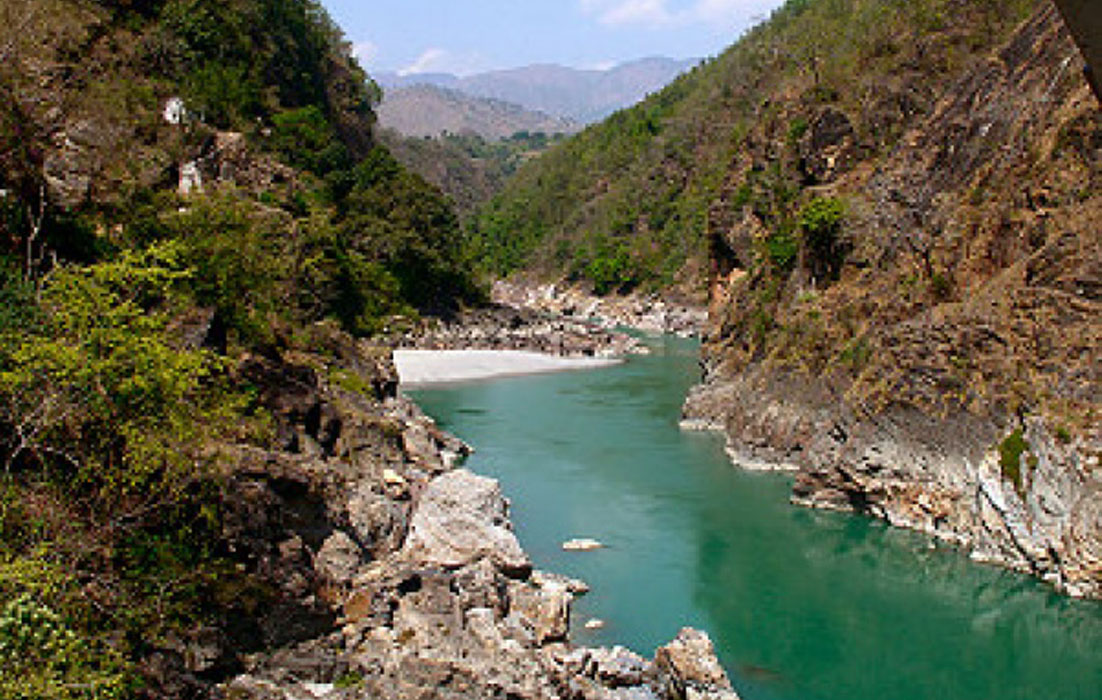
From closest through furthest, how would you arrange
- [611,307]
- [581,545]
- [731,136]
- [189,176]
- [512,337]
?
[581,545] < [189,176] < [512,337] < [731,136] < [611,307]

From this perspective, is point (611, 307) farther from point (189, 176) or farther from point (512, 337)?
point (189, 176)

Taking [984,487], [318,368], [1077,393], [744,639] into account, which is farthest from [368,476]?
[1077,393]

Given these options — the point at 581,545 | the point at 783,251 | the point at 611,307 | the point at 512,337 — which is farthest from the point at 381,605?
the point at 611,307

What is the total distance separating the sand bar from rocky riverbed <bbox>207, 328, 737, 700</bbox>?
1085 inches

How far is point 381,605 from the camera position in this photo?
49.1ft

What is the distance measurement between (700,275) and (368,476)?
6073 cm

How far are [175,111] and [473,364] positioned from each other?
20.8 metres

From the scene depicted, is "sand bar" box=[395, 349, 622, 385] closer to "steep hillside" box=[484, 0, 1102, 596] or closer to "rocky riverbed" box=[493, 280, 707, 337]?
"steep hillside" box=[484, 0, 1102, 596]

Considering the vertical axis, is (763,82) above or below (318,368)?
above

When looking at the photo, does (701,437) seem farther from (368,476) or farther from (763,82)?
(763,82)

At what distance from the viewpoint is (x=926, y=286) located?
26297 millimetres

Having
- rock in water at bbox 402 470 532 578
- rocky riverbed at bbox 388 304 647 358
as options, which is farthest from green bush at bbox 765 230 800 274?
rocky riverbed at bbox 388 304 647 358

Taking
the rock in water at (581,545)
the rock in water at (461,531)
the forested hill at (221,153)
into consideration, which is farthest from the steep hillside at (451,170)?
the rock in water at (461,531)

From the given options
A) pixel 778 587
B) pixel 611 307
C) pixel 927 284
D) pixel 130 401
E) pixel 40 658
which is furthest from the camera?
pixel 611 307
